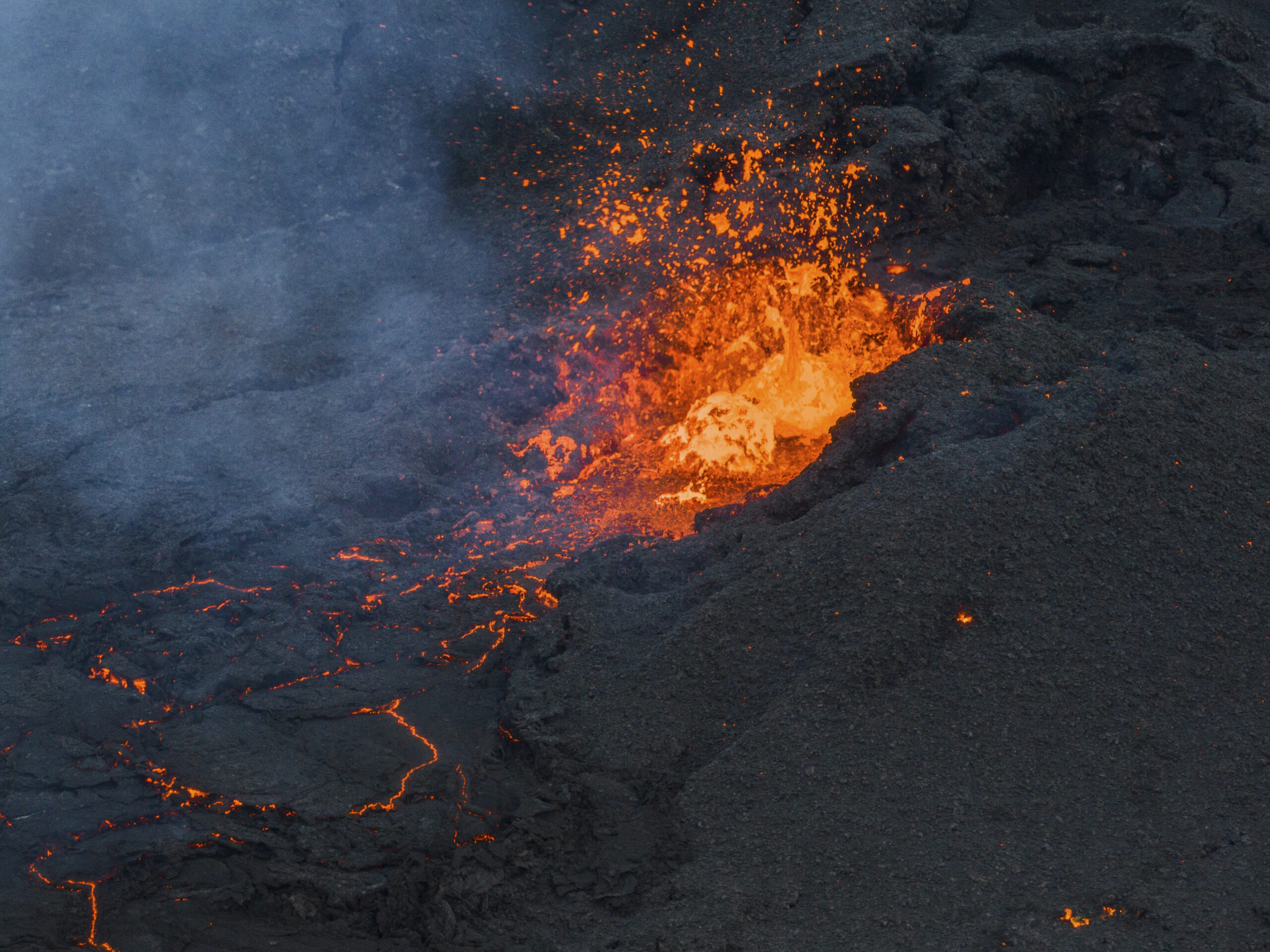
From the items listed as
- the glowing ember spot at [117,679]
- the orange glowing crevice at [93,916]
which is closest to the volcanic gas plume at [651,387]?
the glowing ember spot at [117,679]

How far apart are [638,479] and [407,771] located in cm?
326

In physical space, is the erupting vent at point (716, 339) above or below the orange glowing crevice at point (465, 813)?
above

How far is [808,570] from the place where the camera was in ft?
16.1

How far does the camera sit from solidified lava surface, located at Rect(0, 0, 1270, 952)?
4012mm

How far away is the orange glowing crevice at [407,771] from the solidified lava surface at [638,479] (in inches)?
1.6

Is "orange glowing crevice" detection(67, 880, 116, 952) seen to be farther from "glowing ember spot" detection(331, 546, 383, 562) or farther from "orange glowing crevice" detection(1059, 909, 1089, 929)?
"orange glowing crevice" detection(1059, 909, 1089, 929)

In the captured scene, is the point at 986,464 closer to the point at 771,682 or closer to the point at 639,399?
the point at 771,682

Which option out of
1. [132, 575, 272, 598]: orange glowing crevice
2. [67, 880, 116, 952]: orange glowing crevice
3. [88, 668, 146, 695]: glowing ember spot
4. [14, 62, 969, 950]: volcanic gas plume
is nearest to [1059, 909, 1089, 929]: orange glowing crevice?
[14, 62, 969, 950]: volcanic gas plume

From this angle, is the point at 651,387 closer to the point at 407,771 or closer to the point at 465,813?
the point at 407,771

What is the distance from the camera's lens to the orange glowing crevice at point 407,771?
14.7ft

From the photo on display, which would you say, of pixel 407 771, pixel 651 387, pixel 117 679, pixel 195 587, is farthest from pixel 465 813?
pixel 651 387

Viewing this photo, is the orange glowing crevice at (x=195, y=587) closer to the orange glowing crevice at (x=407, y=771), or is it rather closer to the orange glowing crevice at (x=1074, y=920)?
the orange glowing crevice at (x=407, y=771)

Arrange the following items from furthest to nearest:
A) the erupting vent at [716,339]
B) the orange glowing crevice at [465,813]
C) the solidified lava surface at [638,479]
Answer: the erupting vent at [716,339], the orange glowing crevice at [465,813], the solidified lava surface at [638,479]

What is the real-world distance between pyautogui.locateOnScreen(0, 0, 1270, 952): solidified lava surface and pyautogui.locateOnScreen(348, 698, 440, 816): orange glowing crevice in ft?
0.13
